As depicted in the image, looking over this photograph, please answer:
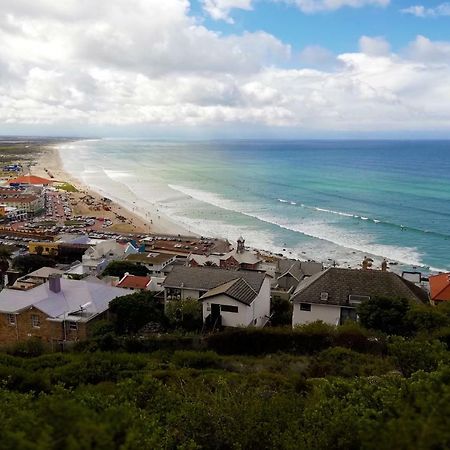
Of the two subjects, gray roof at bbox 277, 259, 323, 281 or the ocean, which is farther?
the ocean

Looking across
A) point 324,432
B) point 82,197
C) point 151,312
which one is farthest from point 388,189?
point 324,432

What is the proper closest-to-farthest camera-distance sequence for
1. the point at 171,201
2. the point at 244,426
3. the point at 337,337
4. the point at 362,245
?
1. the point at 244,426
2. the point at 337,337
3. the point at 362,245
4. the point at 171,201

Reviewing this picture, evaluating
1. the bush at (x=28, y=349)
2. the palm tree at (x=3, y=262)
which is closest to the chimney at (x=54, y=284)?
the bush at (x=28, y=349)

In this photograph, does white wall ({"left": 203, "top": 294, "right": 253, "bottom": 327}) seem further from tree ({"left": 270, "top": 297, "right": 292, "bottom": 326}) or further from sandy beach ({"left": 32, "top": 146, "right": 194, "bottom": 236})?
sandy beach ({"left": 32, "top": 146, "right": 194, "bottom": 236})

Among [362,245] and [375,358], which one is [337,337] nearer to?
[375,358]

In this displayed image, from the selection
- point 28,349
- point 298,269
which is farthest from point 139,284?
point 298,269

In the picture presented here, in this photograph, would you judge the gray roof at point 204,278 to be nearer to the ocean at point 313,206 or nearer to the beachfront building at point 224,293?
the beachfront building at point 224,293

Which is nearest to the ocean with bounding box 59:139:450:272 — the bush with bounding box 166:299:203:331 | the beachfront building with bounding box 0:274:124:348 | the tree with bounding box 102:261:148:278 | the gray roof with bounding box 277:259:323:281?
the gray roof with bounding box 277:259:323:281
